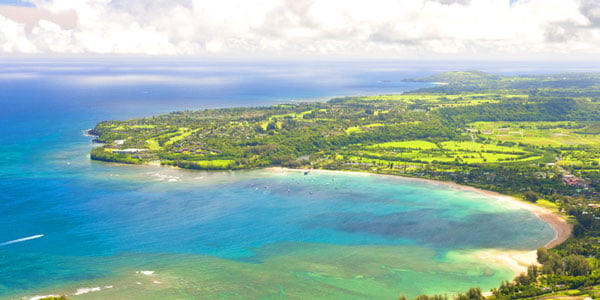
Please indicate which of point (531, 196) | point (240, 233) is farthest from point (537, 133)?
point (240, 233)

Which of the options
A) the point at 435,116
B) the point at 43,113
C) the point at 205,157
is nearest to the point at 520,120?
the point at 435,116

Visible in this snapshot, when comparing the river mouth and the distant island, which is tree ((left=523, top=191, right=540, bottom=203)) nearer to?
the distant island

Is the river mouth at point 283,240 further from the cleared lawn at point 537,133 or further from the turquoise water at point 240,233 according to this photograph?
the cleared lawn at point 537,133

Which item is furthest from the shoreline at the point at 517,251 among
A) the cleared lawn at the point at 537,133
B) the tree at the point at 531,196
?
the cleared lawn at the point at 537,133

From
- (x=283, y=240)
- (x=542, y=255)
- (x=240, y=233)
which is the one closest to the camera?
(x=542, y=255)

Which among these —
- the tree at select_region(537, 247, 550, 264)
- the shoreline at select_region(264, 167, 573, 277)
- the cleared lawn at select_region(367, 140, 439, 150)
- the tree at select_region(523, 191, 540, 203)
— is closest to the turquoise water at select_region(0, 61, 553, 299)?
the shoreline at select_region(264, 167, 573, 277)

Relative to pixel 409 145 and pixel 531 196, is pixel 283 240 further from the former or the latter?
pixel 409 145

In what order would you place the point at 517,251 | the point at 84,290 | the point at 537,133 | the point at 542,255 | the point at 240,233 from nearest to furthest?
1. the point at 84,290
2. the point at 542,255
3. the point at 517,251
4. the point at 240,233
5. the point at 537,133

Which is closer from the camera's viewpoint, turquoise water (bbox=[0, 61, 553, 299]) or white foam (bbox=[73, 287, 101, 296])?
white foam (bbox=[73, 287, 101, 296])
